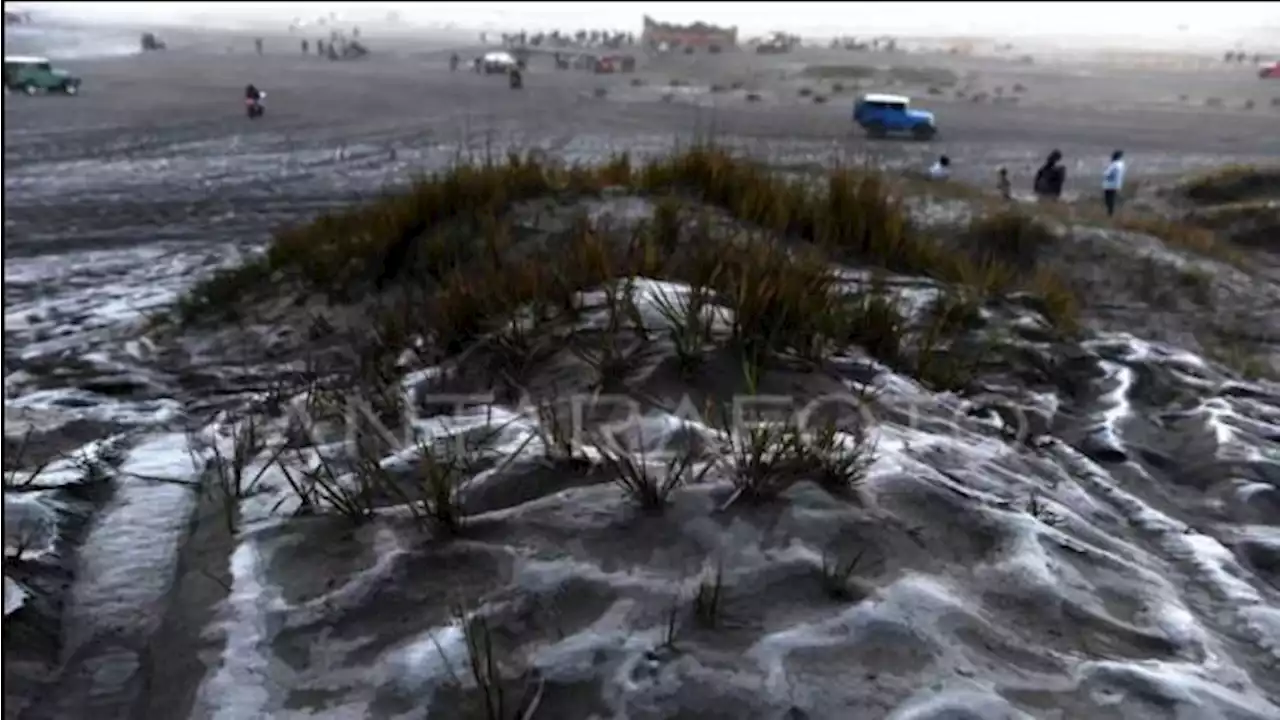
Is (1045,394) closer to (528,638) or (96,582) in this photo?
(528,638)

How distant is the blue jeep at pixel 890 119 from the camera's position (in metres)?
31.4

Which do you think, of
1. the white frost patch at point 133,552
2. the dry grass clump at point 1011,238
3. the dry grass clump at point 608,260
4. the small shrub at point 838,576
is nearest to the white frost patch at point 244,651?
the white frost patch at point 133,552

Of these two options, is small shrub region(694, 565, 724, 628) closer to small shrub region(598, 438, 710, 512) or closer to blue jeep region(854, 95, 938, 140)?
small shrub region(598, 438, 710, 512)

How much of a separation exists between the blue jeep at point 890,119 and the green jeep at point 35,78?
22315 millimetres

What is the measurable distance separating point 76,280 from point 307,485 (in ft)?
22.7

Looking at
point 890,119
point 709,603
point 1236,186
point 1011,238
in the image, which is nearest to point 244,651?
point 709,603

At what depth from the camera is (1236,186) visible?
57.4ft

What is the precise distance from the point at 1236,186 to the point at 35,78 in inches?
1181

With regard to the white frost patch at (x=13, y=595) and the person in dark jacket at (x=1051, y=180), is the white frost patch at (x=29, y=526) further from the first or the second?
the person in dark jacket at (x=1051, y=180)

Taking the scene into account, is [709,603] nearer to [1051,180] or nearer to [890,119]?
[1051,180]

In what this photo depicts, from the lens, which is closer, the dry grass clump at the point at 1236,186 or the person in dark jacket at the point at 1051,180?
the dry grass clump at the point at 1236,186

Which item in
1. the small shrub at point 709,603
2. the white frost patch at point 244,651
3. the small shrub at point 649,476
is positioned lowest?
the white frost patch at point 244,651

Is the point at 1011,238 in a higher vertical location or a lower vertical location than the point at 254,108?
higher

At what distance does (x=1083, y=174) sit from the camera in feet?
80.6
